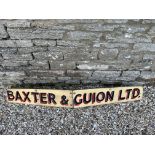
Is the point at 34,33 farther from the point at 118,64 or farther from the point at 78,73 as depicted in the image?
the point at 118,64

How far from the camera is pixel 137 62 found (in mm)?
3291

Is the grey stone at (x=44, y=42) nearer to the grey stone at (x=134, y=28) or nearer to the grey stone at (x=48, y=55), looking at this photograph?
the grey stone at (x=48, y=55)

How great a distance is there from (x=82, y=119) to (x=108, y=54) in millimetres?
856

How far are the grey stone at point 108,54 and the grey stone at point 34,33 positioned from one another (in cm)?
48

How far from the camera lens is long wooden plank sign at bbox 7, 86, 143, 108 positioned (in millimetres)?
3518

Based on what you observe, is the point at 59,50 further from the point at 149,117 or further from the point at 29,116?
the point at 149,117

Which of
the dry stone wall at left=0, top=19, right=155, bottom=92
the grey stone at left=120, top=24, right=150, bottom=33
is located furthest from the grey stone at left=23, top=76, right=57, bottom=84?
the grey stone at left=120, top=24, right=150, bottom=33

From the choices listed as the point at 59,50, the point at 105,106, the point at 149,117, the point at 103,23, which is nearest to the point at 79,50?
the point at 59,50

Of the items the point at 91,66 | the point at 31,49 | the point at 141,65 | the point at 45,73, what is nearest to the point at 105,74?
the point at 91,66

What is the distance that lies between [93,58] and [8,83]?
110cm

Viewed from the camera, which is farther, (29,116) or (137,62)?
(29,116)

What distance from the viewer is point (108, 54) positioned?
3.13 metres

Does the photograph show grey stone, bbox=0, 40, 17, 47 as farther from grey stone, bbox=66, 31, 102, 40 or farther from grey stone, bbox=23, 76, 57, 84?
grey stone, bbox=23, 76, 57, 84

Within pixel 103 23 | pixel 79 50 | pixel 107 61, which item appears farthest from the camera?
pixel 107 61
